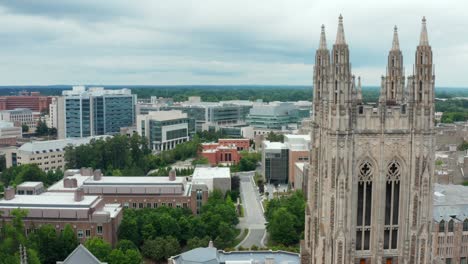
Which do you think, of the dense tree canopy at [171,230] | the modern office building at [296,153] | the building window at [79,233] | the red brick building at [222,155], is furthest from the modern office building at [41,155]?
the building window at [79,233]

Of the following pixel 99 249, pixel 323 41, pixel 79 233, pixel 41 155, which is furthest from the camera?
pixel 41 155

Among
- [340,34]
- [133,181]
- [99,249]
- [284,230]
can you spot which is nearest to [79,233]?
[99,249]

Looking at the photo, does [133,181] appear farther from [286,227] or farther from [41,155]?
[41,155]

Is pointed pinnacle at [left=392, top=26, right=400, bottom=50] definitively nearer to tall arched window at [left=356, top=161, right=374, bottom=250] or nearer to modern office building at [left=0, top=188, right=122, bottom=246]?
tall arched window at [left=356, top=161, right=374, bottom=250]

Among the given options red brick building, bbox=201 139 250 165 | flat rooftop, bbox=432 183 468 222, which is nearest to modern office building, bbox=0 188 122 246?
flat rooftop, bbox=432 183 468 222

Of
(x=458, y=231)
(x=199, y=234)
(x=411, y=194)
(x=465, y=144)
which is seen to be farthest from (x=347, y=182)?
(x=465, y=144)

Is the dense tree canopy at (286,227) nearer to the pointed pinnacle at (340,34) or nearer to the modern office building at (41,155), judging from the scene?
the pointed pinnacle at (340,34)
